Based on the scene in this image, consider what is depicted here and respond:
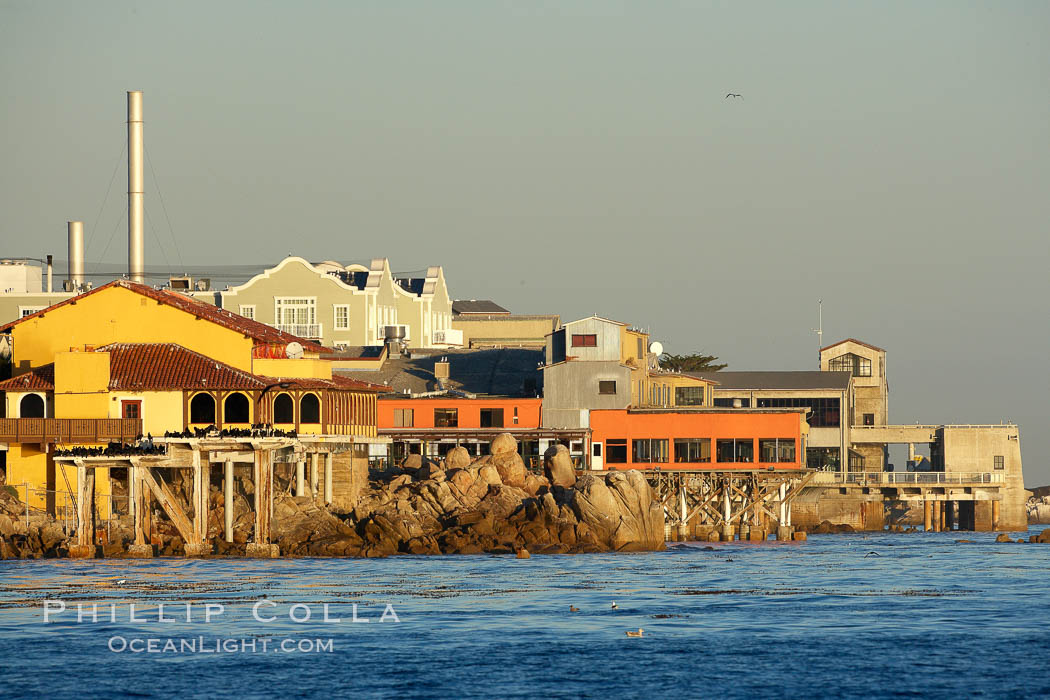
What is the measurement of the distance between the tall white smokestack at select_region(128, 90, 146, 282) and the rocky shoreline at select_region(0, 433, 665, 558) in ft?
132

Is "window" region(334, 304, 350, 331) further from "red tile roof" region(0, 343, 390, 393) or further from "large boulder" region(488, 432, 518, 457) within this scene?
"red tile roof" region(0, 343, 390, 393)

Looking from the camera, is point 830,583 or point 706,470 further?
point 706,470

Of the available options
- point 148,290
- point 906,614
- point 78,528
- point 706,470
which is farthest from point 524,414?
point 906,614

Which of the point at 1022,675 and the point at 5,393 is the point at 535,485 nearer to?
the point at 5,393

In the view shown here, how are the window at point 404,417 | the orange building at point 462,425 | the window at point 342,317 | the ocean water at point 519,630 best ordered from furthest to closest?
the window at point 342,317 < the window at point 404,417 < the orange building at point 462,425 < the ocean water at point 519,630

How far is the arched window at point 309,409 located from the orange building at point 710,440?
23.5 meters

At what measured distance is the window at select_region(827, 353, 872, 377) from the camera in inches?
5266

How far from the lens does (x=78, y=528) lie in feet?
254

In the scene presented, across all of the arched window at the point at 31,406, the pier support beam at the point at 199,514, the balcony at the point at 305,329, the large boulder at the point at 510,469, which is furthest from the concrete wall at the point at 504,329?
the pier support beam at the point at 199,514

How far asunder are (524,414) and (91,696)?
61.4 meters

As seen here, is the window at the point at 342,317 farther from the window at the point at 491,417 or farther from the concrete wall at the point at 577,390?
the concrete wall at the point at 577,390

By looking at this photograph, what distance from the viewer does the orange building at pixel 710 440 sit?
101938 mm

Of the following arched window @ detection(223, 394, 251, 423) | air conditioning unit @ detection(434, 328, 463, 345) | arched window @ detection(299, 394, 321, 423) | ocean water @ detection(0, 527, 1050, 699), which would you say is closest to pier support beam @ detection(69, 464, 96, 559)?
ocean water @ detection(0, 527, 1050, 699)

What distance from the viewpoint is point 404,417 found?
105 meters
